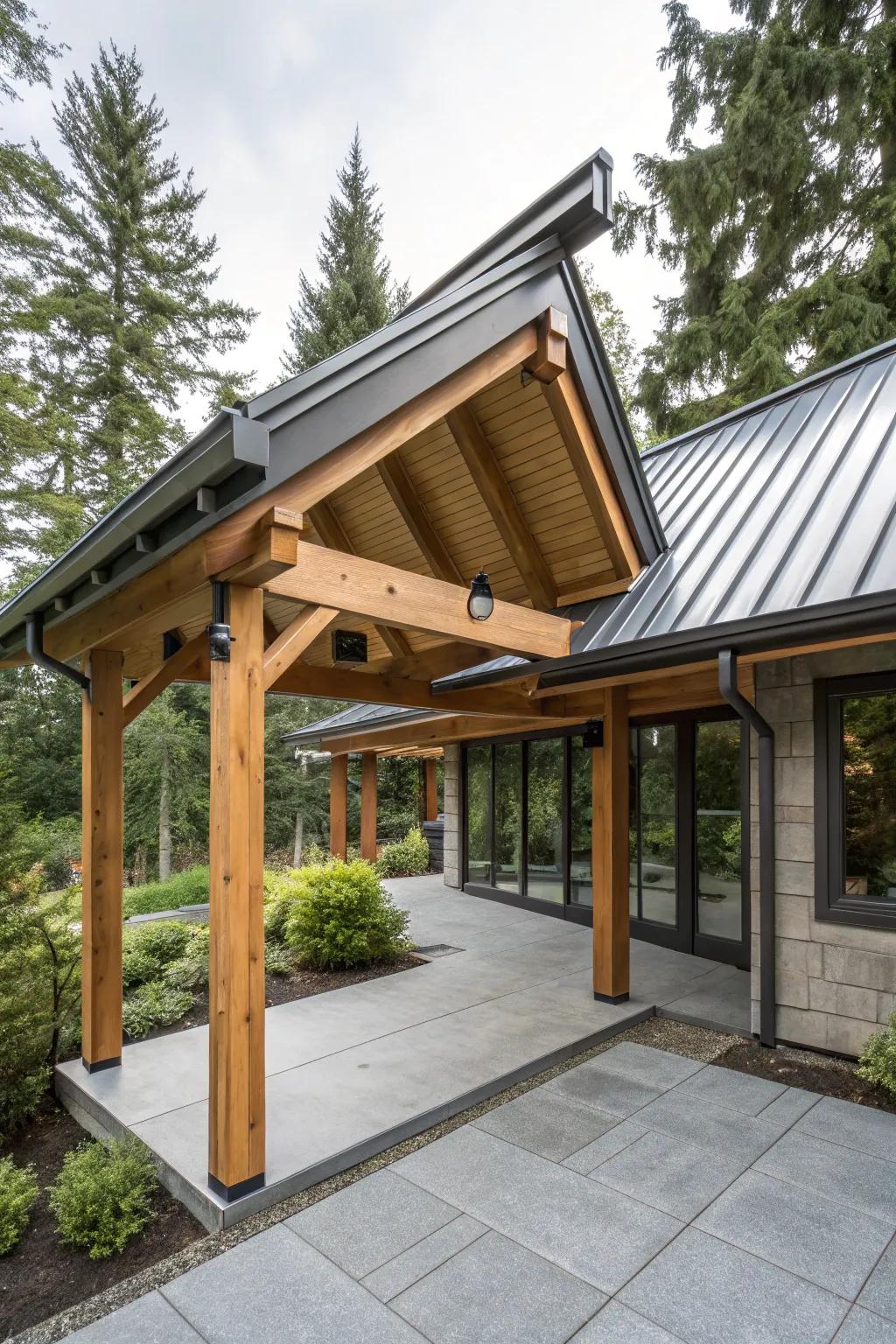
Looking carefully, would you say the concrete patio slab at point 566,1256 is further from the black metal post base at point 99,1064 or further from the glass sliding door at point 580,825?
the glass sliding door at point 580,825

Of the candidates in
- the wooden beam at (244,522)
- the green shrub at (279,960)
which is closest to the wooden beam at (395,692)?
the wooden beam at (244,522)

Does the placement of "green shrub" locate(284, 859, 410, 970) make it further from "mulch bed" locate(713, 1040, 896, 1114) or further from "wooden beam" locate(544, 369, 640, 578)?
"wooden beam" locate(544, 369, 640, 578)

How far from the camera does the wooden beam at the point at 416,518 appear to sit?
519cm

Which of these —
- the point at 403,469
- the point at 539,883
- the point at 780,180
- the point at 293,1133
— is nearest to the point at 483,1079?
the point at 293,1133

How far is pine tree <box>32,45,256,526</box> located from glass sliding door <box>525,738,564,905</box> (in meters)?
10.9

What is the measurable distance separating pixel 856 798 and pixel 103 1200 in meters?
4.52

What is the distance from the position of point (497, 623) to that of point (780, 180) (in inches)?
462

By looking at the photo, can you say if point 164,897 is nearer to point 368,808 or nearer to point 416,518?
point 368,808

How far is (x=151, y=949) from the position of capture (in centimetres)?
642

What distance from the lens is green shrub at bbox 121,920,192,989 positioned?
20.0 ft

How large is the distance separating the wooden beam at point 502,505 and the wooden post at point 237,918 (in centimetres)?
213

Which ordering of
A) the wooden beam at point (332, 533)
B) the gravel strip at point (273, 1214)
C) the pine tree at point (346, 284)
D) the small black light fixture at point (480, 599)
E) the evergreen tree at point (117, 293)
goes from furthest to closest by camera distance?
the pine tree at point (346, 284) < the evergreen tree at point (117, 293) < the wooden beam at point (332, 533) < the small black light fixture at point (480, 599) < the gravel strip at point (273, 1214)

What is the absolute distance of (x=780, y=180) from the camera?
11688 mm

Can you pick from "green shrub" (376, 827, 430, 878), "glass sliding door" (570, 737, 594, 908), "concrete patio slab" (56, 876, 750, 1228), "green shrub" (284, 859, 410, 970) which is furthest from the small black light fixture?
"green shrub" (376, 827, 430, 878)
